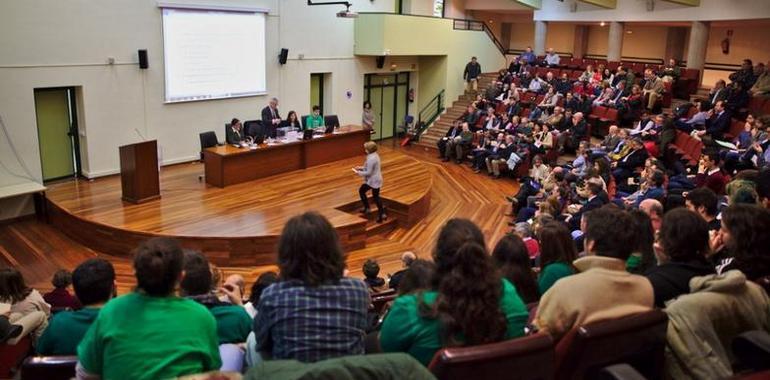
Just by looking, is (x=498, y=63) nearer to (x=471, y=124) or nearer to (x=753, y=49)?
(x=471, y=124)

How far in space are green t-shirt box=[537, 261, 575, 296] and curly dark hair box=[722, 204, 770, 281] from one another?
753 millimetres

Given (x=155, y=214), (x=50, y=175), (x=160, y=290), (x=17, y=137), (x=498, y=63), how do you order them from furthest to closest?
(x=498, y=63) → (x=50, y=175) → (x=17, y=137) → (x=155, y=214) → (x=160, y=290)

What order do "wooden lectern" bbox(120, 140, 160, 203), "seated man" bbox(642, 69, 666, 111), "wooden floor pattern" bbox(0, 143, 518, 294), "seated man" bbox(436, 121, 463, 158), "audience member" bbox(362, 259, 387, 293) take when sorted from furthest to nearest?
1. "seated man" bbox(436, 121, 463, 158)
2. "seated man" bbox(642, 69, 666, 111)
3. "wooden lectern" bbox(120, 140, 160, 203)
4. "wooden floor pattern" bbox(0, 143, 518, 294)
5. "audience member" bbox(362, 259, 387, 293)

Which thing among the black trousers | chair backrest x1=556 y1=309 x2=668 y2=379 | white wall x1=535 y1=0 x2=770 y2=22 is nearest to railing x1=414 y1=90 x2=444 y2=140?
white wall x1=535 y1=0 x2=770 y2=22

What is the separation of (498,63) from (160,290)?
52.7 ft

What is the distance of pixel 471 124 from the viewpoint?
45.7 ft

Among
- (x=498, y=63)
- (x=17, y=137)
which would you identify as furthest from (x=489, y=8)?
(x=17, y=137)

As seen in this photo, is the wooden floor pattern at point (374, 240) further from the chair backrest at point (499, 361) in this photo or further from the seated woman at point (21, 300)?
the chair backrest at point (499, 361)

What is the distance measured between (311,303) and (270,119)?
8841 mm

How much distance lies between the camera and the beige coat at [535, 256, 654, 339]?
2.24 m

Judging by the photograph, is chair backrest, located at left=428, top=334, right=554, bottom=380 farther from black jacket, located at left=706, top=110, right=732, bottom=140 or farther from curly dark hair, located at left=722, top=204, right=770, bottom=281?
black jacket, located at left=706, top=110, right=732, bottom=140

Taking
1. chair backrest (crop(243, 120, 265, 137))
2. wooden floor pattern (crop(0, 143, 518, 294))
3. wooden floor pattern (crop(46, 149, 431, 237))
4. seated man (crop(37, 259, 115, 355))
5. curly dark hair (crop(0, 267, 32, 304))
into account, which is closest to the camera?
seated man (crop(37, 259, 115, 355))

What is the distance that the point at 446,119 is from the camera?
600 inches

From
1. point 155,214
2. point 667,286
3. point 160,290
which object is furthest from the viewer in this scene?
point 155,214
